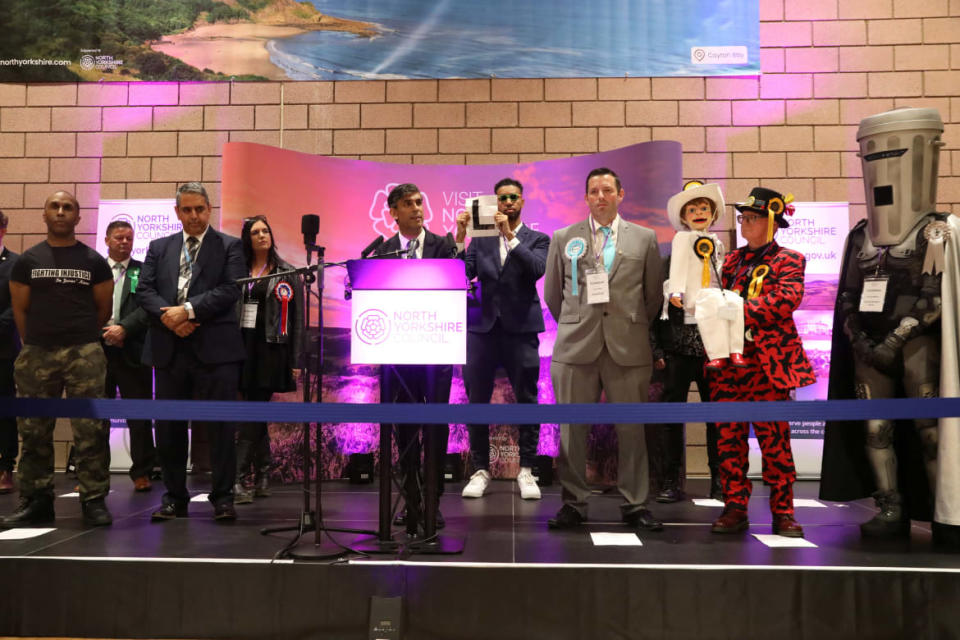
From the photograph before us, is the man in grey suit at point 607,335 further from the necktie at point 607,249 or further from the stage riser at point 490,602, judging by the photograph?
the stage riser at point 490,602

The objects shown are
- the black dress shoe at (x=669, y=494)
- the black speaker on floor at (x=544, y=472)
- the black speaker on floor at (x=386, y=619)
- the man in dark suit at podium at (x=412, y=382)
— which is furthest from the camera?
the black speaker on floor at (x=544, y=472)

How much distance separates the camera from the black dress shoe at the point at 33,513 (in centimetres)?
385

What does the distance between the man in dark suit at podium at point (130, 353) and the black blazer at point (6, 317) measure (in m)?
0.57

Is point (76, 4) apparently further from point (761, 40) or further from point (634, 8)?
point (761, 40)

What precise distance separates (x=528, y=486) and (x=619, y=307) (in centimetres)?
146

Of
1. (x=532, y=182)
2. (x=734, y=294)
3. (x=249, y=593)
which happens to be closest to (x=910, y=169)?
(x=734, y=294)

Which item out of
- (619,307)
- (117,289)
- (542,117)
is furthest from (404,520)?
(542,117)

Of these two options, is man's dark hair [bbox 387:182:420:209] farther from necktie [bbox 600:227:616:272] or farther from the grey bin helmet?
the grey bin helmet

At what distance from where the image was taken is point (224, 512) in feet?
13.1

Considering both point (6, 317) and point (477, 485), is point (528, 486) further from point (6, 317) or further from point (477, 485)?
point (6, 317)

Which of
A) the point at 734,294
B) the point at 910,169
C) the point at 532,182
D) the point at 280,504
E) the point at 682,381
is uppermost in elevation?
the point at 532,182

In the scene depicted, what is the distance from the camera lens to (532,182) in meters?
6.01

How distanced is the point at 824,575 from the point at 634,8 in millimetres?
4727

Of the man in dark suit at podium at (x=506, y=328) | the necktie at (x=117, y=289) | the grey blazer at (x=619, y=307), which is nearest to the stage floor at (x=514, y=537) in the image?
the man in dark suit at podium at (x=506, y=328)
